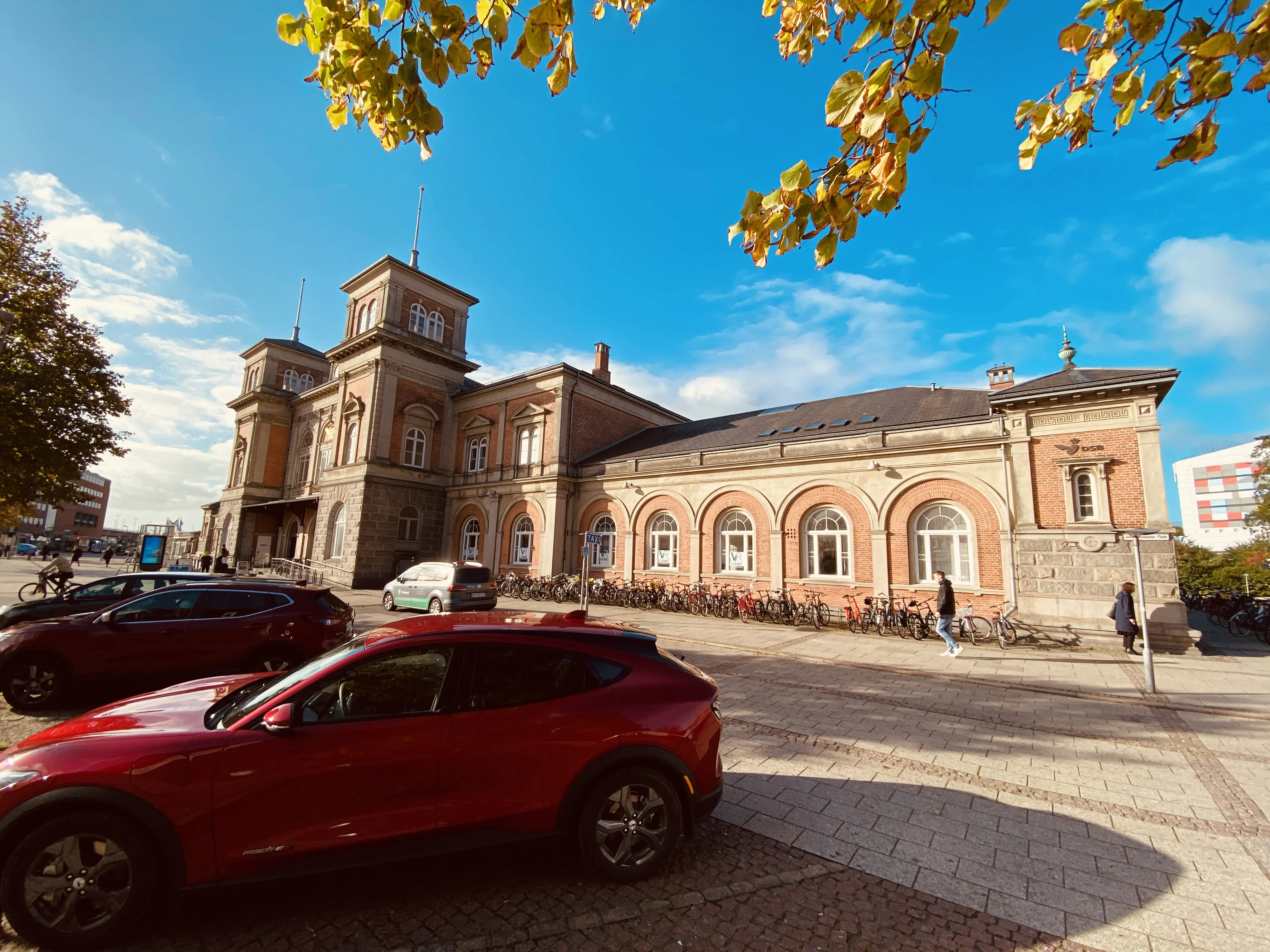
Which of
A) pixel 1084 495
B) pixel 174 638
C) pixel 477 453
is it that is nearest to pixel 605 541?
pixel 477 453

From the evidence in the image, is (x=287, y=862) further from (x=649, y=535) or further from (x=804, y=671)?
(x=649, y=535)

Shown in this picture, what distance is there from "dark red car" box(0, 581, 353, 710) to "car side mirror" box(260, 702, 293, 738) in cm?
441

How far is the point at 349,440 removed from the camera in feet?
90.4

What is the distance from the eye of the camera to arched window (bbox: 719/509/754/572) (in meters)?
18.5

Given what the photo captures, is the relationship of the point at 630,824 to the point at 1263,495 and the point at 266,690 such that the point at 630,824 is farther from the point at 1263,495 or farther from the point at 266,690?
the point at 1263,495

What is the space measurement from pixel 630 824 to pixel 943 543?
1473cm

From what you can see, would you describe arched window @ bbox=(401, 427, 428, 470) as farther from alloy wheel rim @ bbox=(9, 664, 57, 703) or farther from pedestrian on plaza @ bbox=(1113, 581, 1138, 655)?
pedestrian on plaza @ bbox=(1113, 581, 1138, 655)

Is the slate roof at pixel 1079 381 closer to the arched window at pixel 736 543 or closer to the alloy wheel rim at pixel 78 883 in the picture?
the arched window at pixel 736 543

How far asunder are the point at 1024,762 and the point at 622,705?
15.2ft

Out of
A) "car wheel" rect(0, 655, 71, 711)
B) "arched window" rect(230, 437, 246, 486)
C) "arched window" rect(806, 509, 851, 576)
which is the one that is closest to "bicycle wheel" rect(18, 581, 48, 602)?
"car wheel" rect(0, 655, 71, 711)

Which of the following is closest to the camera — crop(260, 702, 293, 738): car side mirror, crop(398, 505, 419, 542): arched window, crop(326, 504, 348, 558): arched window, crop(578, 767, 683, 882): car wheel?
crop(260, 702, 293, 738): car side mirror

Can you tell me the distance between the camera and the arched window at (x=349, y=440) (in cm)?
2719

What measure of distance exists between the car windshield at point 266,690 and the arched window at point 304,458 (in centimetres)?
3601

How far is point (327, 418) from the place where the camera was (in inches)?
1278
